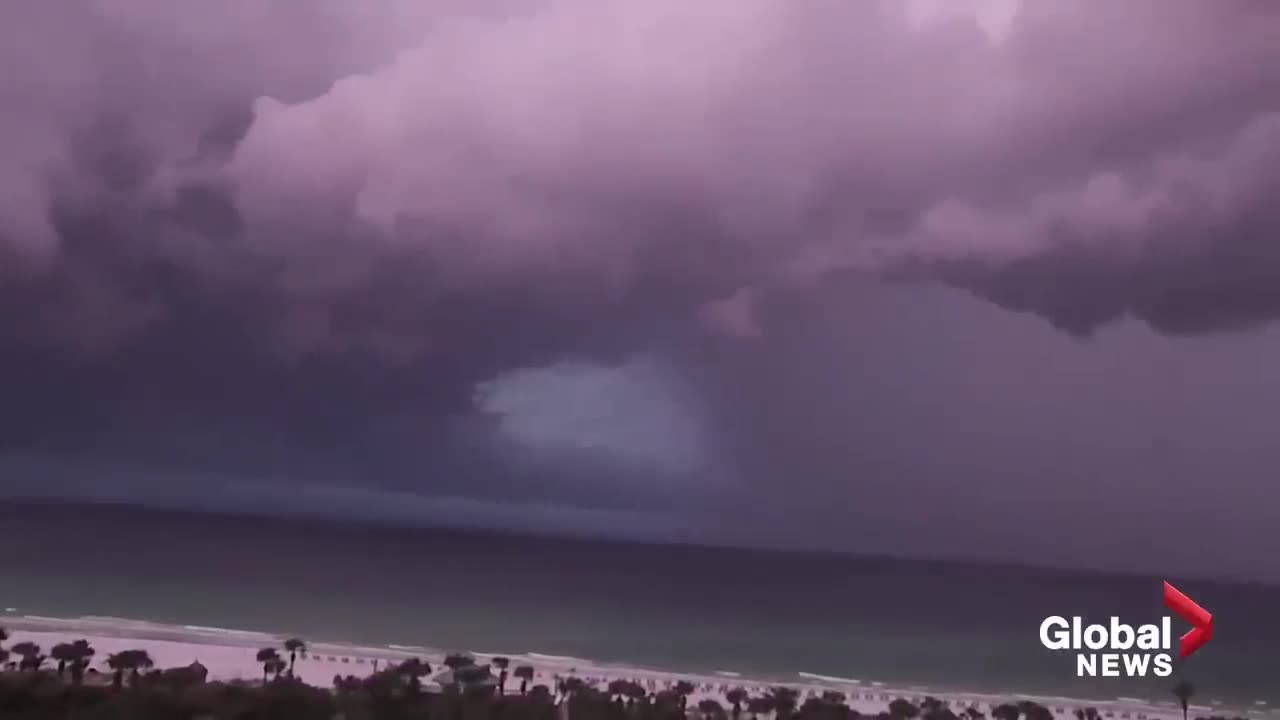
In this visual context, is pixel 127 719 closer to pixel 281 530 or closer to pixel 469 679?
pixel 469 679

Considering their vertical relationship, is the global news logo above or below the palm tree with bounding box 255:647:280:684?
above

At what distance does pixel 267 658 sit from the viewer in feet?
26.6

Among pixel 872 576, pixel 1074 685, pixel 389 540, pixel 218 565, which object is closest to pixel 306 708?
pixel 1074 685

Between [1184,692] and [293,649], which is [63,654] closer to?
[293,649]

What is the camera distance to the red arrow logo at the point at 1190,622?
21.9 ft

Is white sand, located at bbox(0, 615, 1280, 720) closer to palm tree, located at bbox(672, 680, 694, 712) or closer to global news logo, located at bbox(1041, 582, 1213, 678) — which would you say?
palm tree, located at bbox(672, 680, 694, 712)

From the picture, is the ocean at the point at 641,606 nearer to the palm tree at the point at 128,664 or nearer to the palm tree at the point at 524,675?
the palm tree at the point at 524,675

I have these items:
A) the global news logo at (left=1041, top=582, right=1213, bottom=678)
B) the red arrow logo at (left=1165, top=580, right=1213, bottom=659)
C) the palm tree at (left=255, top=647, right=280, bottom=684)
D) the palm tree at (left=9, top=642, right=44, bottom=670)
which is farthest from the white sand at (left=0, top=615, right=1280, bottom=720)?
the red arrow logo at (left=1165, top=580, right=1213, bottom=659)

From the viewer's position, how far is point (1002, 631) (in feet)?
53.5

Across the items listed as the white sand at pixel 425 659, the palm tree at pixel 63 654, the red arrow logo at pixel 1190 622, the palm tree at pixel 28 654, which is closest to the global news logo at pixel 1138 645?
the red arrow logo at pixel 1190 622

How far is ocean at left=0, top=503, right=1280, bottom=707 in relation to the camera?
11117mm

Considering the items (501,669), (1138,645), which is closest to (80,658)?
(501,669)

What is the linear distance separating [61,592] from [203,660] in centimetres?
1125

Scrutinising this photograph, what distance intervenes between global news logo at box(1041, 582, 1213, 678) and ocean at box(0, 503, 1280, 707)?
129 millimetres
